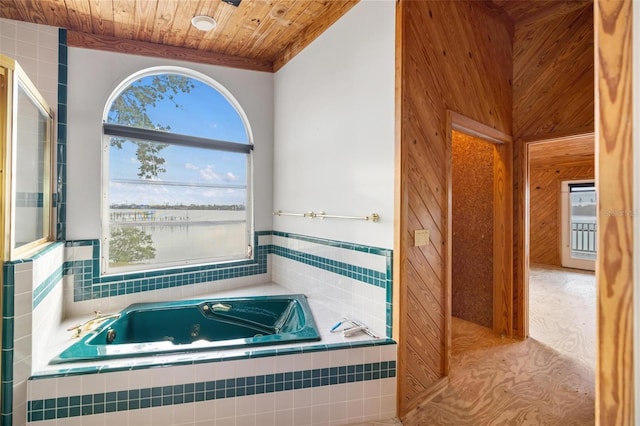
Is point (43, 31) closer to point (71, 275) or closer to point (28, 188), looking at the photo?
point (28, 188)

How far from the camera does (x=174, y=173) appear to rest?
2.83 m

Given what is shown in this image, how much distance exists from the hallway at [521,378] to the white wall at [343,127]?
1150mm

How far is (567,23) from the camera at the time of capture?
2.56 metres

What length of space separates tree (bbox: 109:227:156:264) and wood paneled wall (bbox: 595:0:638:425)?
3.01 metres

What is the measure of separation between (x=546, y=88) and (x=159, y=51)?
3488mm

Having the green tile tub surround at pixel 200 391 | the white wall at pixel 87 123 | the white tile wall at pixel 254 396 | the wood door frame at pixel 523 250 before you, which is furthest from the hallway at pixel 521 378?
the white wall at pixel 87 123

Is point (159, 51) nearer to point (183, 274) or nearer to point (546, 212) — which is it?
point (183, 274)

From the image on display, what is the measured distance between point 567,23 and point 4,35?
4469 millimetres

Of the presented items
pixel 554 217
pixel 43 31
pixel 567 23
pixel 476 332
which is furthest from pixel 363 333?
pixel 554 217

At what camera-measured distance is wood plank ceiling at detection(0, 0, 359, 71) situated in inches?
86.3

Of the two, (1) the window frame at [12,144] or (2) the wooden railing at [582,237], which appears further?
(2) the wooden railing at [582,237]

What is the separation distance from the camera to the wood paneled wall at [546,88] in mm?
→ 2475

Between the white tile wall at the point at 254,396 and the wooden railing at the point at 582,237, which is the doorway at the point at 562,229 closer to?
the wooden railing at the point at 582,237

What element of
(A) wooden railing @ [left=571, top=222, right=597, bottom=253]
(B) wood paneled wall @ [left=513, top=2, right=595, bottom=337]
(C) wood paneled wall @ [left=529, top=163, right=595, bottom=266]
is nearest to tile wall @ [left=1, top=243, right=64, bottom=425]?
(B) wood paneled wall @ [left=513, top=2, right=595, bottom=337]
